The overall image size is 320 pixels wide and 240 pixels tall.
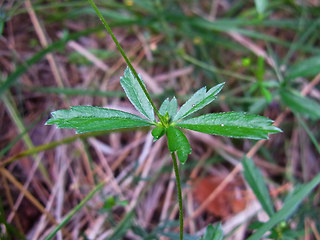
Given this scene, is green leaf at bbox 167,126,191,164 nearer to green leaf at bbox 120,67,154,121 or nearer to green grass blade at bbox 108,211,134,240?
green leaf at bbox 120,67,154,121

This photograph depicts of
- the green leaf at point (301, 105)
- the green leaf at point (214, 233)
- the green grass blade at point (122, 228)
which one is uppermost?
the green leaf at point (301, 105)

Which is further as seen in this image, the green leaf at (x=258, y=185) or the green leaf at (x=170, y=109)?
the green leaf at (x=258, y=185)

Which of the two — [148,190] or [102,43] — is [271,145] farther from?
[102,43]

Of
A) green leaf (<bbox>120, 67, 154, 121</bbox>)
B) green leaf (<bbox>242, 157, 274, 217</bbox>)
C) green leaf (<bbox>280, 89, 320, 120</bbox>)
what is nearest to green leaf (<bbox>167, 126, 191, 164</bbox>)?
green leaf (<bbox>120, 67, 154, 121</bbox>)

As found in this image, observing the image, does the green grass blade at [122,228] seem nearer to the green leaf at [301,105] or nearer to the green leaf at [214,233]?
the green leaf at [214,233]

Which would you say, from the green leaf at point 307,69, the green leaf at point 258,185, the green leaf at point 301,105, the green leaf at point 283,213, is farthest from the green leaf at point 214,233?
the green leaf at point 307,69

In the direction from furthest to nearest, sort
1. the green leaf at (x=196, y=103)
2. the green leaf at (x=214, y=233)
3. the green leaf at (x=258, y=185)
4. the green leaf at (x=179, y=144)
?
the green leaf at (x=258, y=185) → the green leaf at (x=214, y=233) → the green leaf at (x=196, y=103) → the green leaf at (x=179, y=144)

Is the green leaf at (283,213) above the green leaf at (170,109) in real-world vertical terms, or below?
below
